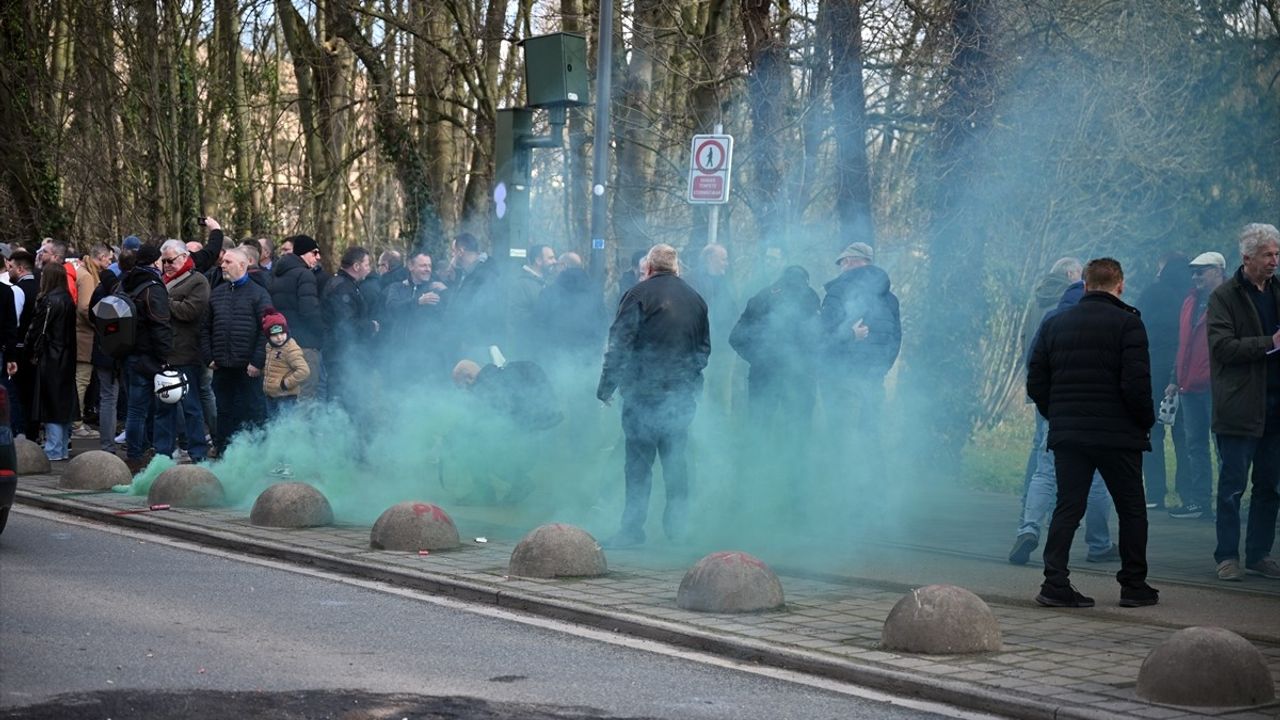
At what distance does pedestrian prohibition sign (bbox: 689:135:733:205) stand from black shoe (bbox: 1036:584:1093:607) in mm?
5300

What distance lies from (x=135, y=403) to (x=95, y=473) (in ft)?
4.14

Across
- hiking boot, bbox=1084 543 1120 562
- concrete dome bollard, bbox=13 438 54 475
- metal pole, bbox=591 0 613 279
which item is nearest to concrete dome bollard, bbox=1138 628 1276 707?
hiking boot, bbox=1084 543 1120 562

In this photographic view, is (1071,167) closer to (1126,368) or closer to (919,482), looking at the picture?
(919,482)

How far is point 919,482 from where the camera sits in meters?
14.5

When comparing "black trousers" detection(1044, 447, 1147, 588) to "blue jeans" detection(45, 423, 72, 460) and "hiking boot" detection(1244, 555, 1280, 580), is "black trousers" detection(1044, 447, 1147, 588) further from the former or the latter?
"blue jeans" detection(45, 423, 72, 460)

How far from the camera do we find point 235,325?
1353 centimetres

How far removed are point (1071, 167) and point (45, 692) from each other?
9.83 metres

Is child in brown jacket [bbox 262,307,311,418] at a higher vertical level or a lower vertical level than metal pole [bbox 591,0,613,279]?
lower

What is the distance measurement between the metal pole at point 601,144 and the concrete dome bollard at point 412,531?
13.6 ft

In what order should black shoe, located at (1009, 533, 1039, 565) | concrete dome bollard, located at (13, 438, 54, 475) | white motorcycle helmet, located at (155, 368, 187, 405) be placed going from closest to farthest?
black shoe, located at (1009, 533, 1039, 565), white motorcycle helmet, located at (155, 368, 187, 405), concrete dome bollard, located at (13, 438, 54, 475)

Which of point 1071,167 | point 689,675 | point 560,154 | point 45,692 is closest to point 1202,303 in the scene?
point 1071,167

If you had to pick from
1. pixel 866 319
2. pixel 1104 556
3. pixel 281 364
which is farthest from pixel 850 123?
pixel 1104 556

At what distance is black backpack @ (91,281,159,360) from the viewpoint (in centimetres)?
1367

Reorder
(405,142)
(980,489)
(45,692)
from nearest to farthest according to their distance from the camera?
(45,692)
(980,489)
(405,142)
